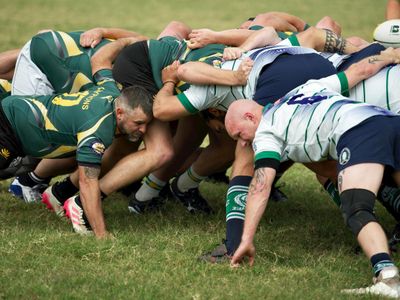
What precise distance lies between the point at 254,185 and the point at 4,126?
2.27m

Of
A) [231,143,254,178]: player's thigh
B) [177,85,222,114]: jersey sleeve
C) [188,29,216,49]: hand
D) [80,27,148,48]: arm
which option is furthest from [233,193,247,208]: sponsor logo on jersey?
[80,27,148,48]: arm

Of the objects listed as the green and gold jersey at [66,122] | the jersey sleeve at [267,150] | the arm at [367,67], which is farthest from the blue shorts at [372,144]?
the green and gold jersey at [66,122]

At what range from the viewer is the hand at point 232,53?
23.1ft

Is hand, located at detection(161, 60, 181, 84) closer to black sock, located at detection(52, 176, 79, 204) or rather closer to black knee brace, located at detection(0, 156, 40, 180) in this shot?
black sock, located at detection(52, 176, 79, 204)

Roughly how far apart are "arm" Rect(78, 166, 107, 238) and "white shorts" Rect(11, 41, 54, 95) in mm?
1260

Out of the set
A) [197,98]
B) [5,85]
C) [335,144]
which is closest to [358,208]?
[335,144]

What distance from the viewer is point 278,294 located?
5.46 metres

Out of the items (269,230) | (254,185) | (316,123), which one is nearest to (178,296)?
(254,185)

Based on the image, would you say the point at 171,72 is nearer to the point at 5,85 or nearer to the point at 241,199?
the point at 241,199

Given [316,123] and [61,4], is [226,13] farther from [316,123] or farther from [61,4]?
[316,123]

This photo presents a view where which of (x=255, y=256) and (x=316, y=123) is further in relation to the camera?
(x=255, y=256)

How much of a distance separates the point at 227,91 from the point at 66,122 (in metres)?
1.25

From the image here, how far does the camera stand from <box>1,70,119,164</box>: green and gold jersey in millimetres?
6824

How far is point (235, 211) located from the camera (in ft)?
20.9
